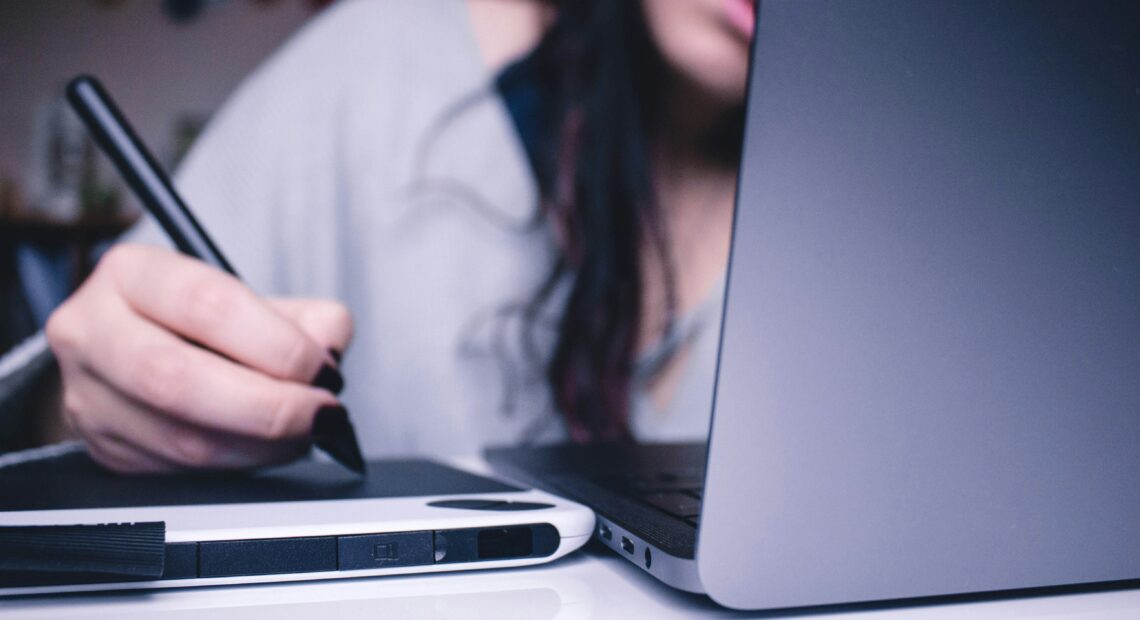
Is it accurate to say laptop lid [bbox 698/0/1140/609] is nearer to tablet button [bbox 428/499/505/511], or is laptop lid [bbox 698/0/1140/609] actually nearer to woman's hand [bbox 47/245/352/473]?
tablet button [bbox 428/499/505/511]

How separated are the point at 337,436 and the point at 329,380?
0.10ft

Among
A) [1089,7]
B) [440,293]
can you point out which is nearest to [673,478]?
[1089,7]

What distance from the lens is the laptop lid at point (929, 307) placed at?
0.21 m

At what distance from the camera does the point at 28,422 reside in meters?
0.62

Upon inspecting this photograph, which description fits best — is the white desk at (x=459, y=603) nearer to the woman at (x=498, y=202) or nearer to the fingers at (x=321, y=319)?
the fingers at (x=321, y=319)

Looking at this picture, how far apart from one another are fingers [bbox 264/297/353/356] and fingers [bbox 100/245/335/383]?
0.08 m

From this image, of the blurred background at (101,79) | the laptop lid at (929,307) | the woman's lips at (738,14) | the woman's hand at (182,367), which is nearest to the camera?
the laptop lid at (929,307)

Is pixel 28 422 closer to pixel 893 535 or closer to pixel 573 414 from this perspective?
pixel 573 414

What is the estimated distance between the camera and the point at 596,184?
0.96m

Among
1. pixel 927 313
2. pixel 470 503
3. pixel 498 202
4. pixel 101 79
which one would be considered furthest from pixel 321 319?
pixel 101 79

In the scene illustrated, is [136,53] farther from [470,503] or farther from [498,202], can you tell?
[470,503]

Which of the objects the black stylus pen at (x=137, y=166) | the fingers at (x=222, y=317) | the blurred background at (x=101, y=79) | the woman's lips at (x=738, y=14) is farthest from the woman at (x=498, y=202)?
the blurred background at (x=101, y=79)

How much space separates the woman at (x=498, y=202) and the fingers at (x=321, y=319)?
41cm

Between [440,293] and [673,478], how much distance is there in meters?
0.64
